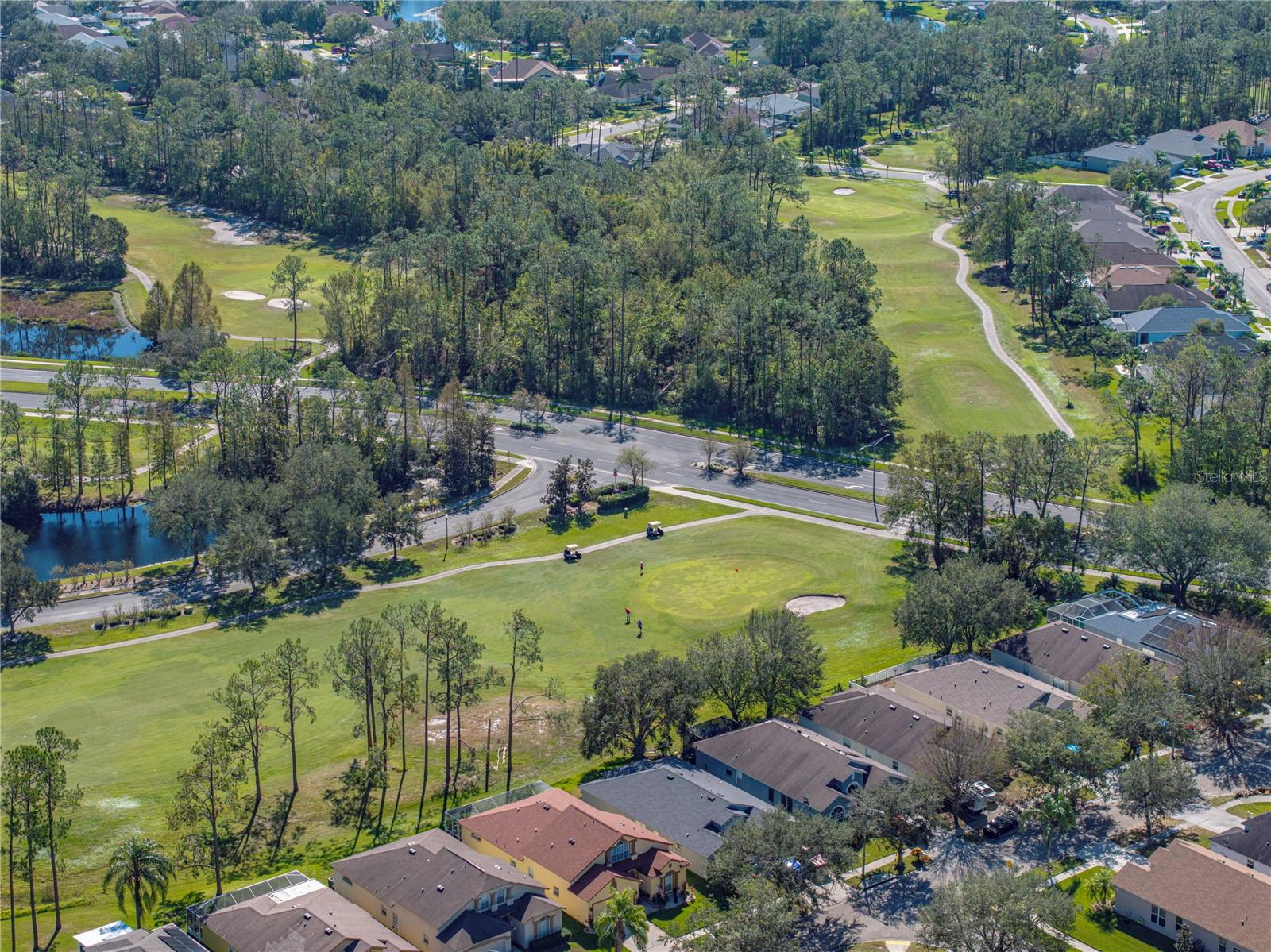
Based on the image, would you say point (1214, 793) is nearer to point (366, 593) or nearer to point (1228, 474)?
point (1228, 474)

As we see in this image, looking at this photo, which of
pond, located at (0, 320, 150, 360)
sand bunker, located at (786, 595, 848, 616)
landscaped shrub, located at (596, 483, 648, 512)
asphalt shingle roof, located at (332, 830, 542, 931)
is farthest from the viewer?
pond, located at (0, 320, 150, 360)

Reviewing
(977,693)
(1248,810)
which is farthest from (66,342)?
(1248,810)

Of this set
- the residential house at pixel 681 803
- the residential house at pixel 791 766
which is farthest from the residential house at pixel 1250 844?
the residential house at pixel 681 803

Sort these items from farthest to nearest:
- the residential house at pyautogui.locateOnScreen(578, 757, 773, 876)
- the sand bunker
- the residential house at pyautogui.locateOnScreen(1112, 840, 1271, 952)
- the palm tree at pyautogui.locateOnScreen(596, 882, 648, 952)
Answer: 1. the sand bunker
2. the residential house at pyautogui.locateOnScreen(578, 757, 773, 876)
3. the residential house at pyautogui.locateOnScreen(1112, 840, 1271, 952)
4. the palm tree at pyautogui.locateOnScreen(596, 882, 648, 952)

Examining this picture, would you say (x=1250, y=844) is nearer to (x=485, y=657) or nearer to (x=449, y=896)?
(x=449, y=896)

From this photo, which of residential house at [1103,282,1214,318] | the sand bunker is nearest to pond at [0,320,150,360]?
the sand bunker

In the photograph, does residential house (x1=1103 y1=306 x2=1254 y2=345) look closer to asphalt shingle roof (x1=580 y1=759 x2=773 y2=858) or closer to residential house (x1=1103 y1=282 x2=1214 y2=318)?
residential house (x1=1103 y1=282 x2=1214 y2=318)
